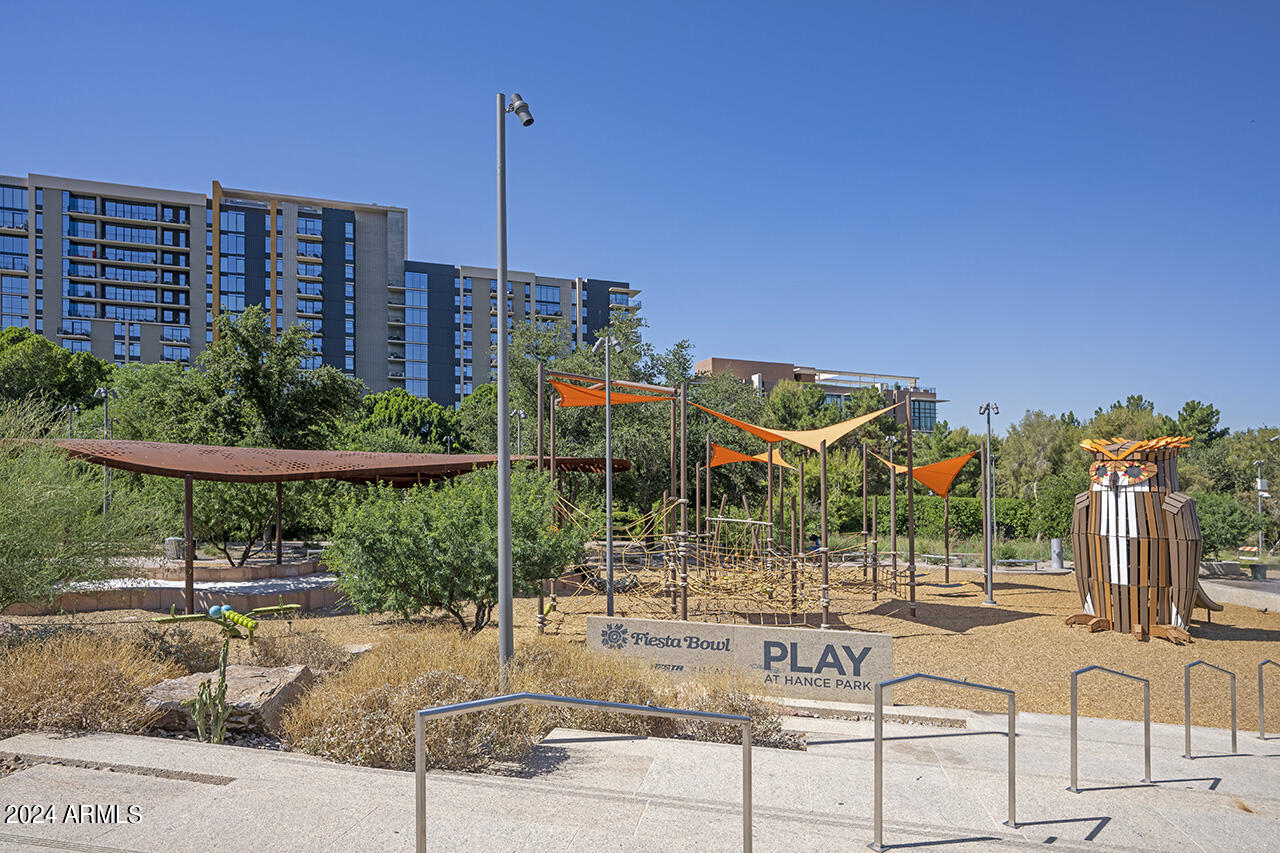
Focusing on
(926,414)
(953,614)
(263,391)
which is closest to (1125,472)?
(953,614)

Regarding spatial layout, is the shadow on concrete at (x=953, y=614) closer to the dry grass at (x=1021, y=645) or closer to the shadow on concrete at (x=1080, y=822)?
the dry grass at (x=1021, y=645)

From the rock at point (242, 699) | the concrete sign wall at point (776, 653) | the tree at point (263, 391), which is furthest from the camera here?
the tree at point (263, 391)

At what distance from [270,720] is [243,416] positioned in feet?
84.3

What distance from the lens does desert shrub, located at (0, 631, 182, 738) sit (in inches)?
294

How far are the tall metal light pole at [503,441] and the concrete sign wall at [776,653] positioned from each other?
2142mm

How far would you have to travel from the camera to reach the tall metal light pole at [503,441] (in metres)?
9.10

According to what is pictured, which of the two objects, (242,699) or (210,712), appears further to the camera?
(242,699)

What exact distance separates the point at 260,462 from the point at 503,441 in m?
9.70

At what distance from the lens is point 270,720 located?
322 inches

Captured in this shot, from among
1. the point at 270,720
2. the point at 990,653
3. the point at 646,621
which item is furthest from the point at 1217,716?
the point at 270,720

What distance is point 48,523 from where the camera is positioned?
1265 cm

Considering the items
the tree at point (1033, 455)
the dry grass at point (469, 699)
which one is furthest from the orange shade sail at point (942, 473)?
the tree at point (1033, 455)

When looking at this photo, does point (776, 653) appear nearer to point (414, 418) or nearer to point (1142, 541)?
point (1142, 541)

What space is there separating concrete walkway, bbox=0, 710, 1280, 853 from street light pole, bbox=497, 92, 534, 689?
1.45m
